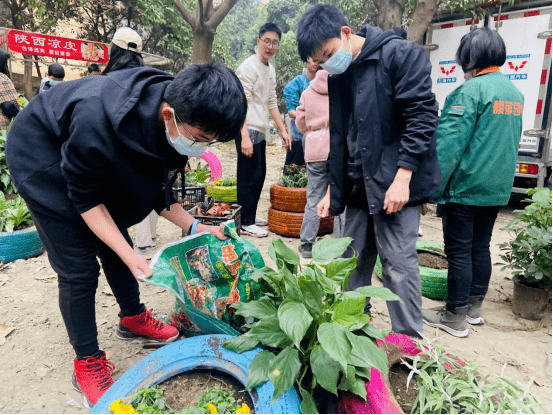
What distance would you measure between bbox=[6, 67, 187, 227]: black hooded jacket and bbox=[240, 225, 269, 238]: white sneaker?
275cm

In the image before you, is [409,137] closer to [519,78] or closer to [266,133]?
[266,133]

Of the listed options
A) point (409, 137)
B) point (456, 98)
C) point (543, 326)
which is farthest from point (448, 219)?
point (543, 326)

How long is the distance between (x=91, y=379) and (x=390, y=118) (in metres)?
2.00

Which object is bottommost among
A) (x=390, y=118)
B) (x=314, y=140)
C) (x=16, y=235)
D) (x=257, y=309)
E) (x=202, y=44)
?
(x=16, y=235)

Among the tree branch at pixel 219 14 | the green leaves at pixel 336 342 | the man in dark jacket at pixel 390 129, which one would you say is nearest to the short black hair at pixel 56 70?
the tree branch at pixel 219 14

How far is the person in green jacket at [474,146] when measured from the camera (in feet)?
8.08

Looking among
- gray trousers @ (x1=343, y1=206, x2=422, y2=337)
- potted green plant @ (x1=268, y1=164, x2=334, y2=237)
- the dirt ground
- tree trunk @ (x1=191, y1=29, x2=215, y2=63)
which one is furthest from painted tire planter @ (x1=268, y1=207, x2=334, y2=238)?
tree trunk @ (x1=191, y1=29, x2=215, y2=63)

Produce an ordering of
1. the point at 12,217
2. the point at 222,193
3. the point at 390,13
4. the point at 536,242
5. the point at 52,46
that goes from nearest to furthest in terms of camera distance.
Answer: the point at 536,242 → the point at 12,217 → the point at 222,193 → the point at 390,13 → the point at 52,46

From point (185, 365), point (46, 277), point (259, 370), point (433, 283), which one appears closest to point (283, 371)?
point (259, 370)

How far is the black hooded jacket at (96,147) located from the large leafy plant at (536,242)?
8.10ft

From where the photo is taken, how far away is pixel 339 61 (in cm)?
209

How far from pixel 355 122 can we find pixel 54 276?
297 cm

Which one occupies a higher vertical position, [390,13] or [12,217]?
[390,13]

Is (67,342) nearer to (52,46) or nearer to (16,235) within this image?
(16,235)
